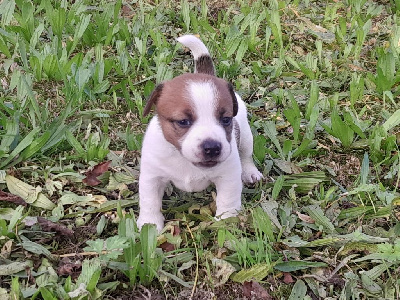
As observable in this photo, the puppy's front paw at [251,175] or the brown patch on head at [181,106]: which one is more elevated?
the brown patch on head at [181,106]

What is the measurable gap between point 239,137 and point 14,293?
74.1 inches

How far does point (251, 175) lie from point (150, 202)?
3.04 feet

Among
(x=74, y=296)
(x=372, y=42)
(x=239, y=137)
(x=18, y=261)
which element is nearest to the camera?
(x=74, y=296)

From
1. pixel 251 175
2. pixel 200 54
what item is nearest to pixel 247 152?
pixel 251 175

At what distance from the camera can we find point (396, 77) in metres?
5.10

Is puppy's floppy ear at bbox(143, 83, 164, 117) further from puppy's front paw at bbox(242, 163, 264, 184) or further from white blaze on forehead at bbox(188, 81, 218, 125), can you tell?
puppy's front paw at bbox(242, 163, 264, 184)

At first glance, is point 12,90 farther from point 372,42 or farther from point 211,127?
point 372,42

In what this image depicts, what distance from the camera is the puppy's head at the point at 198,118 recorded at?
3.00 metres

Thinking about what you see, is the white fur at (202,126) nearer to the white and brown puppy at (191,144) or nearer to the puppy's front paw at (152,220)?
the white and brown puppy at (191,144)

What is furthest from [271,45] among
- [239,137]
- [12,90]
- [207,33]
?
[12,90]

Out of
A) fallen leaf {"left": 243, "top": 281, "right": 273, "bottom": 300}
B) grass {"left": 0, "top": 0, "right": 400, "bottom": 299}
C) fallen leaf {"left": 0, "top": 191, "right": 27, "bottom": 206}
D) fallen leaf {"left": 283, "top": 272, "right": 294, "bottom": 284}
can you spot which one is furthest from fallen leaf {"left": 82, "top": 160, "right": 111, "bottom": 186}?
fallen leaf {"left": 283, "top": 272, "right": 294, "bottom": 284}

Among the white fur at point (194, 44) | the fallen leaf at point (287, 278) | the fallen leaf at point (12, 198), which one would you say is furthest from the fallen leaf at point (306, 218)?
the fallen leaf at point (12, 198)

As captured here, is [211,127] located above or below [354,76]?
above

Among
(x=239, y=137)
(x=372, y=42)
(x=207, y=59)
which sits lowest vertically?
(x=372, y=42)
